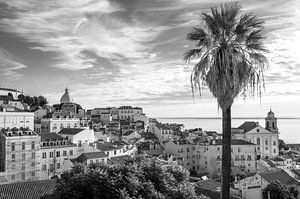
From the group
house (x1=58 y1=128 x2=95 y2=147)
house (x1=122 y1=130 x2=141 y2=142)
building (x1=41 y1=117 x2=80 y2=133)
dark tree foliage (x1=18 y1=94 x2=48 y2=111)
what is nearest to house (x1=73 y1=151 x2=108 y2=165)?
house (x1=58 y1=128 x2=95 y2=147)

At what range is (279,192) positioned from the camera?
2994 cm

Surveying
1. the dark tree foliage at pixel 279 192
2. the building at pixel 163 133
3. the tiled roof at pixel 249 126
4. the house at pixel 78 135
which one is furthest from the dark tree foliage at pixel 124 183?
the building at pixel 163 133

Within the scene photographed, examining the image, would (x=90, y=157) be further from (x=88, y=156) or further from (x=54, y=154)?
(x=54, y=154)

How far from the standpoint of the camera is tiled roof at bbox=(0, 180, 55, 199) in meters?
18.4

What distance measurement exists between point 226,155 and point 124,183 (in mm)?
3379

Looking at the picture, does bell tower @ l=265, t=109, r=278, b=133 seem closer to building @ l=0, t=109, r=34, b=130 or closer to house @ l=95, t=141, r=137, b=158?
house @ l=95, t=141, r=137, b=158

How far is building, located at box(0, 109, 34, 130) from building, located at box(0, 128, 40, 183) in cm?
732

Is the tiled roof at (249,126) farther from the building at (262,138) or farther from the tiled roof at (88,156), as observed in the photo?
the tiled roof at (88,156)

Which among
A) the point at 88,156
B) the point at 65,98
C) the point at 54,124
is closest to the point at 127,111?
the point at 65,98

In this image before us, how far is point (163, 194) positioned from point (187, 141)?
5805cm

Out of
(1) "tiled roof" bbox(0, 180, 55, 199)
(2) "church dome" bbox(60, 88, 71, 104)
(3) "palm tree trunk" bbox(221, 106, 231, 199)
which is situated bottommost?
(1) "tiled roof" bbox(0, 180, 55, 199)

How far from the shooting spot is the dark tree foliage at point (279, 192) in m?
29.8

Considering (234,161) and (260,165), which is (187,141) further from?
(260,165)

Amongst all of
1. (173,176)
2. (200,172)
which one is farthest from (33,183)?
(200,172)
